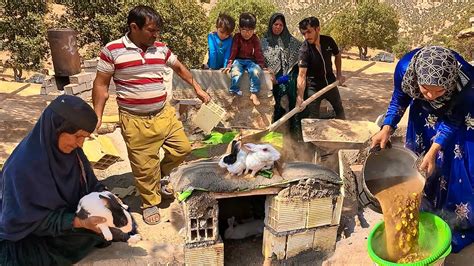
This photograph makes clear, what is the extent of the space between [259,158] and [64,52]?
538 centimetres

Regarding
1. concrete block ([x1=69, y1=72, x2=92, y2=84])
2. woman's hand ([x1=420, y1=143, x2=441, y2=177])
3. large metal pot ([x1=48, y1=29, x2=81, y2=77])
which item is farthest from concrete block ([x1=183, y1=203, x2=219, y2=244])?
large metal pot ([x1=48, y1=29, x2=81, y2=77])

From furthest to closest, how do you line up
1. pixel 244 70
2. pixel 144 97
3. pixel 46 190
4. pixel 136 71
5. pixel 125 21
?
pixel 125 21 → pixel 244 70 → pixel 144 97 → pixel 136 71 → pixel 46 190

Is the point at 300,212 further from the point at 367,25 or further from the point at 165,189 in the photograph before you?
the point at 367,25

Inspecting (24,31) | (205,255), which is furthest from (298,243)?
(24,31)

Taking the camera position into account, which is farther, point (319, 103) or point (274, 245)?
point (319, 103)

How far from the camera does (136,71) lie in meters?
3.61

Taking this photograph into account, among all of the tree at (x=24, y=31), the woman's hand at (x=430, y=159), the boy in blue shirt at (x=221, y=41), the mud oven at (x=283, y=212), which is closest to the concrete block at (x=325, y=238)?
the mud oven at (x=283, y=212)

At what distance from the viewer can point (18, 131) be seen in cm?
681

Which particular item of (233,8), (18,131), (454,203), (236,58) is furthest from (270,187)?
(233,8)

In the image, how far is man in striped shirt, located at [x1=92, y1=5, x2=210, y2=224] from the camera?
3.52 m

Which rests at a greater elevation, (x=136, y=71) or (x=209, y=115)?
(x=136, y=71)

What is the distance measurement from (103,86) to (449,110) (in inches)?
106

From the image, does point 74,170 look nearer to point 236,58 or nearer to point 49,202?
point 49,202

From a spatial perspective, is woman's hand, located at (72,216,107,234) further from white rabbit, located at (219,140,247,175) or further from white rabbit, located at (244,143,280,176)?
white rabbit, located at (244,143,280,176)
